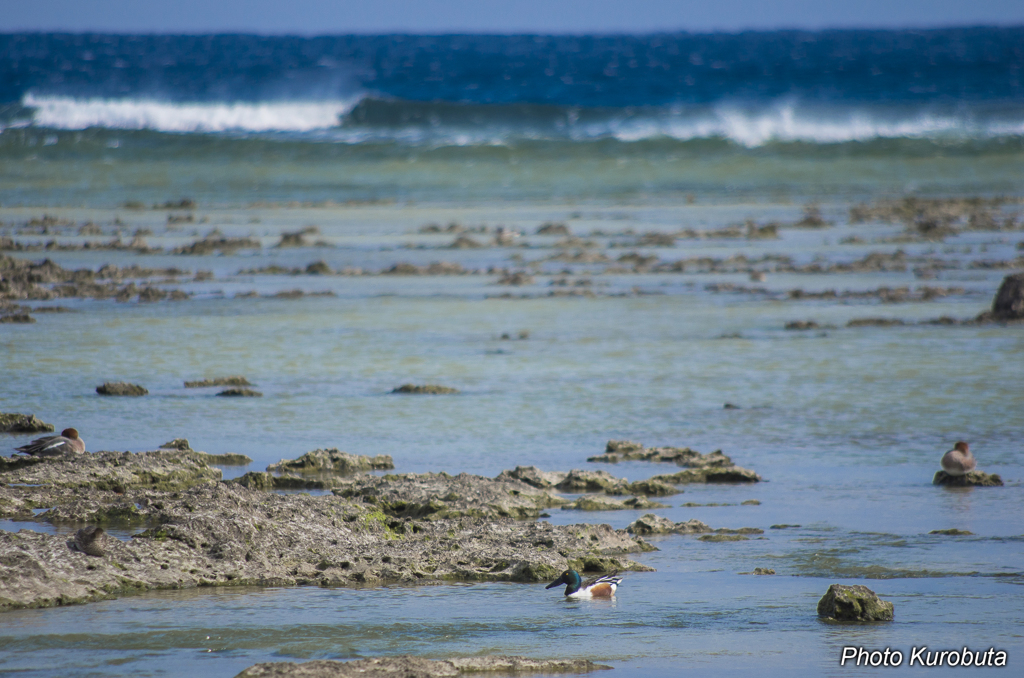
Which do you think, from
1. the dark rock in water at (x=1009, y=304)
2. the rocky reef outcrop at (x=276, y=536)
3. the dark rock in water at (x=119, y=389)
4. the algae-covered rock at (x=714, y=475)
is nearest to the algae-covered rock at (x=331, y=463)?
the rocky reef outcrop at (x=276, y=536)

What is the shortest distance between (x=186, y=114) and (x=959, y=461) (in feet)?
189

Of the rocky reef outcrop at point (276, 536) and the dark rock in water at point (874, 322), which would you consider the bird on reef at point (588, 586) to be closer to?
the rocky reef outcrop at point (276, 536)

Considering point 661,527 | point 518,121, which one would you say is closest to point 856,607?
point 661,527

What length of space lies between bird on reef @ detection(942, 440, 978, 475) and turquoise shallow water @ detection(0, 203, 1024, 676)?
17 centimetres

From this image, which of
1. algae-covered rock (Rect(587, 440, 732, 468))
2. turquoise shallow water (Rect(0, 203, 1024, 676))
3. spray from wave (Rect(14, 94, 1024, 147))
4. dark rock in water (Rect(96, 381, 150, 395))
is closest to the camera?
turquoise shallow water (Rect(0, 203, 1024, 676))

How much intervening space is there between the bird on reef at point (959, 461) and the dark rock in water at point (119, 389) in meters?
6.27

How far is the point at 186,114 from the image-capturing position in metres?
62.9

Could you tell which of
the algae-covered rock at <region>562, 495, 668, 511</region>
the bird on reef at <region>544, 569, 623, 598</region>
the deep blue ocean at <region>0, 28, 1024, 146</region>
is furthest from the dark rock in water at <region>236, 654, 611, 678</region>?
the deep blue ocean at <region>0, 28, 1024, 146</region>

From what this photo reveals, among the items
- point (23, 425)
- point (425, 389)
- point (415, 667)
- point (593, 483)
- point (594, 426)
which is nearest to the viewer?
point (415, 667)

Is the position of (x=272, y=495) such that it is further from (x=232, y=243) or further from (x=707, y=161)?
(x=707, y=161)

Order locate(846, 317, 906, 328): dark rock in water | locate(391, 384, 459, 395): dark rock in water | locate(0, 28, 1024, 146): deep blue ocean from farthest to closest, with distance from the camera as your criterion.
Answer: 1. locate(0, 28, 1024, 146): deep blue ocean
2. locate(846, 317, 906, 328): dark rock in water
3. locate(391, 384, 459, 395): dark rock in water

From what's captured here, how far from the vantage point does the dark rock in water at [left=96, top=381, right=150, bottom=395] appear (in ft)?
38.0

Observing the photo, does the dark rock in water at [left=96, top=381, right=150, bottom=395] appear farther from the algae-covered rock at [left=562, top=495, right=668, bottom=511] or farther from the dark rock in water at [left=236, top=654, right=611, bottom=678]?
the dark rock in water at [left=236, top=654, right=611, bottom=678]

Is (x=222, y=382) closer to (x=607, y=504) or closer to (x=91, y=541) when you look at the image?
(x=607, y=504)
